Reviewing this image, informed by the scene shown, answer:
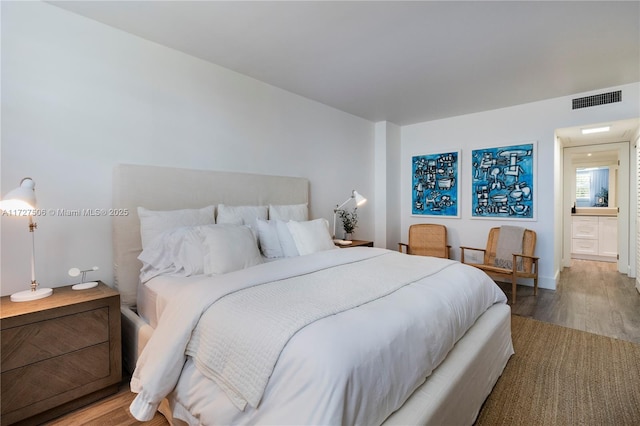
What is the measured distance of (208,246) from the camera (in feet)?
7.04

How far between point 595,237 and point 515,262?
383 centimetres

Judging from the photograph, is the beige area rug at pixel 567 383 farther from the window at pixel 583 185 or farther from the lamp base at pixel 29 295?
the window at pixel 583 185

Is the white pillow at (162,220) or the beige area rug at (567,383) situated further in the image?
the white pillow at (162,220)

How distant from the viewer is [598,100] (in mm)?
3592

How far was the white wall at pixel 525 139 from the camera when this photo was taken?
12.2 ft

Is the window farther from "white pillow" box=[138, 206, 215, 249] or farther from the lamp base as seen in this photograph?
the lamp base

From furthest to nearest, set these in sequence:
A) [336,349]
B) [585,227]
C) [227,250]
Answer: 1. [585,227]
2. [227,250]
3. [336,349]

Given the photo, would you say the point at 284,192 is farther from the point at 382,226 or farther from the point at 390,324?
the point at 390,324

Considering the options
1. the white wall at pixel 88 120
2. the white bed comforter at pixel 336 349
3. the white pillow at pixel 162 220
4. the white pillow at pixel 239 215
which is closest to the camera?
the white bed comforter at pixel 336 349

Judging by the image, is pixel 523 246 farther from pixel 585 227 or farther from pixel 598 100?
pixel 585 227

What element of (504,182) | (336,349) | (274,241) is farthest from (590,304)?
(336,349)

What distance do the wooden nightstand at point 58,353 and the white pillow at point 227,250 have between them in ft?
2.02

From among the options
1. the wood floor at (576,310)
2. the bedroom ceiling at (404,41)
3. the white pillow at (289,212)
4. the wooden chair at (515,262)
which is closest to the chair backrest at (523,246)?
the wooden chair at (515,262)

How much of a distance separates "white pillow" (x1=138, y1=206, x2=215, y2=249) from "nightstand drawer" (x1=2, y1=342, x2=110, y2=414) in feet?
2.57
